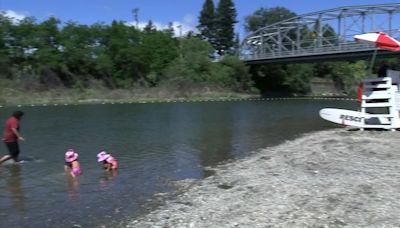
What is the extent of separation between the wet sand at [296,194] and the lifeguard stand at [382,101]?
8050mm

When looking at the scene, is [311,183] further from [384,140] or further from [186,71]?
[186,71]

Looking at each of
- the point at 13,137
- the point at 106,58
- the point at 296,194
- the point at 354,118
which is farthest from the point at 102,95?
the point at 296,194

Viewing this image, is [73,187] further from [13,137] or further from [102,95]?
[102,95]

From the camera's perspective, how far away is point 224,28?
170 metres

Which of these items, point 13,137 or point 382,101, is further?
point 382,101

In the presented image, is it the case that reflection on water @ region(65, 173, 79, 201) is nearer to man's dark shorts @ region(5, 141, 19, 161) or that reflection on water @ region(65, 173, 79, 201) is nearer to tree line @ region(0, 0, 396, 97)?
man's dark shorts @ region(5, 141, 19, 161)

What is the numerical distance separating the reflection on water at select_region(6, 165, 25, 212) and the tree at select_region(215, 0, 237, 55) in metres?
153

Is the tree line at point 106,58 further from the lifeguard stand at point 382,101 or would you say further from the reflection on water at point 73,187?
the reflection on water at point 73,187

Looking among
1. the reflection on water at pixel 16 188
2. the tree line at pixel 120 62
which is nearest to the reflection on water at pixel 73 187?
the reflection on water at pixel 16 188

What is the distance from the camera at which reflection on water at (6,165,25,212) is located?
1400cm

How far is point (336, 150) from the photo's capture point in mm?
20031

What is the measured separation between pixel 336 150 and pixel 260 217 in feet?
32.6

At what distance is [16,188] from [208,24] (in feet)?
529

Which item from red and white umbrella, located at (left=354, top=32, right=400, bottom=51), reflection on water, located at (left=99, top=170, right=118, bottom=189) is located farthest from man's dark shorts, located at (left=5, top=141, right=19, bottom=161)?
red and white umbrella, located at (left=354, top=32, right=400, bottom=51)
